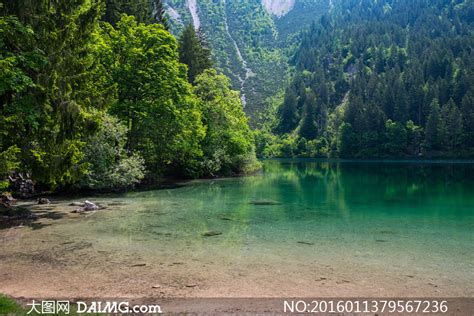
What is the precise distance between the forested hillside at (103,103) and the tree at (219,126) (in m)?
0.14

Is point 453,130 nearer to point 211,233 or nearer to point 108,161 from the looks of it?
point 108,161

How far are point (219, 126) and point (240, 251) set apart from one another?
41163mm

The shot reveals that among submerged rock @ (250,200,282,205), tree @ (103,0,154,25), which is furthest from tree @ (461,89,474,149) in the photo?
submerged rock @ (250,200,282,205)

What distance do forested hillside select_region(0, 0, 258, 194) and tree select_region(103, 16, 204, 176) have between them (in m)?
0.10

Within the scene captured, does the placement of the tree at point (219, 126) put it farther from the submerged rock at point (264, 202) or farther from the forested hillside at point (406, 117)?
the forested hillside at point (406, 117)

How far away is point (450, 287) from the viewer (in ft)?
36.4

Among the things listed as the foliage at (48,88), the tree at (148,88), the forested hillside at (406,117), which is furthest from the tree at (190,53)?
the forested hillside at (406,117)

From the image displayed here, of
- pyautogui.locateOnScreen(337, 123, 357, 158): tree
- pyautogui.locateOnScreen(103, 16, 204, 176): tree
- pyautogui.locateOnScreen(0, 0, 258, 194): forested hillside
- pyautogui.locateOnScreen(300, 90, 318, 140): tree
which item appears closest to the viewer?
pyautogui.locateOnScreen(0, 0, 258, 194): forested hillside

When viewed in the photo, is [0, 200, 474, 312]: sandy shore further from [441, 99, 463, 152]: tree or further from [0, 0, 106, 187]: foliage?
[441, 99, 463, 152]: tree

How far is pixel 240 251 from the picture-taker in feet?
49.0

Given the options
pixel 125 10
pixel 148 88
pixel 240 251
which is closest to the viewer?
pixel 240 251

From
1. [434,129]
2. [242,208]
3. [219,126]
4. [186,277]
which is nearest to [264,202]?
[242,208]

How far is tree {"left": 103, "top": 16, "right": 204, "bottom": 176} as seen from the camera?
127 ft

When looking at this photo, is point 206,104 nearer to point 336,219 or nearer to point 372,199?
point 372,199
